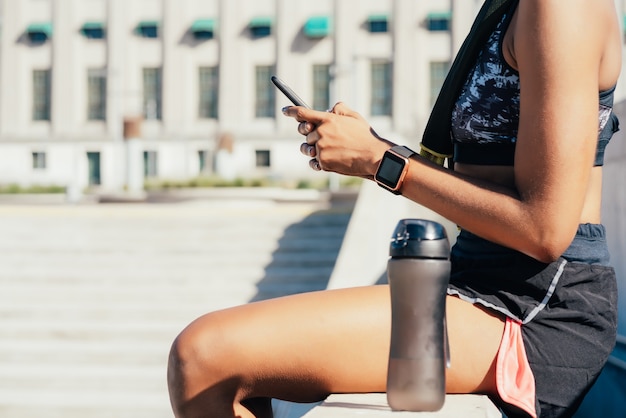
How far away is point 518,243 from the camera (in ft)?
4.57

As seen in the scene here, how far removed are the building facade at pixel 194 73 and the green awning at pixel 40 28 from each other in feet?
0.22

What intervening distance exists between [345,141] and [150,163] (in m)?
39.6

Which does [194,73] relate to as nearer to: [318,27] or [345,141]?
[318,27]

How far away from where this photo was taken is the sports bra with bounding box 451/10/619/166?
4.92 ft

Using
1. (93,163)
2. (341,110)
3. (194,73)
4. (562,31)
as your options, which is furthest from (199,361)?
(93,163)

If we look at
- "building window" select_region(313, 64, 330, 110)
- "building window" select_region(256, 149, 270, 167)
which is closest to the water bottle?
"building window" select_region(256, 149, 270, 167)

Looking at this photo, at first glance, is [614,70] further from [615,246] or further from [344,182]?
[344,182]

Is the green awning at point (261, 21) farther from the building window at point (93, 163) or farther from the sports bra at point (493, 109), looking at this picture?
the sports bra at point (493, 109)

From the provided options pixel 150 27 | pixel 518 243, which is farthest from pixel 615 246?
pixel 150 27

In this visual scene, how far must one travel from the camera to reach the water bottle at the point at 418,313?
1168 mm

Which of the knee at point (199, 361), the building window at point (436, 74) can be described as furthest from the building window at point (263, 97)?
the knee at point (199, 361)

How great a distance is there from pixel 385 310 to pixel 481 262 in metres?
0.24

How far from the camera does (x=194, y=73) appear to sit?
1610 inches

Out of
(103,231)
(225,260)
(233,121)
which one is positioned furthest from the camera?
(233,121)
